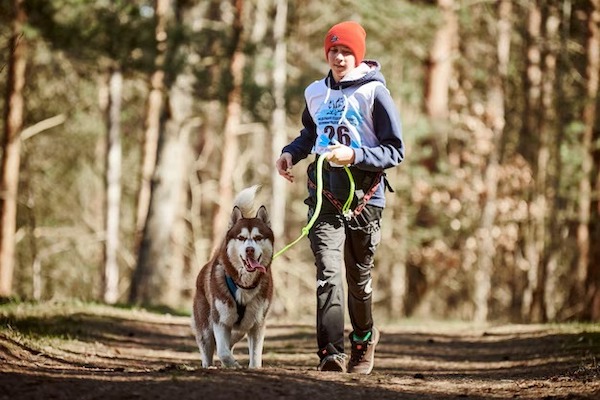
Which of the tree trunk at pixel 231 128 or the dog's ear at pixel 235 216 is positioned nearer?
the dog's ear at pixel 235 216

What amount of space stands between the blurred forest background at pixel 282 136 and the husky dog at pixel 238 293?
10074 mm

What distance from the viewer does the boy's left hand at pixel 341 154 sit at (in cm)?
680

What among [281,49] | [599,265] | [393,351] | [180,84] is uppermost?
[281,49]

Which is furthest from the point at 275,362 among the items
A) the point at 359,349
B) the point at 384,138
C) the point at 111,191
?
the point at 111,191

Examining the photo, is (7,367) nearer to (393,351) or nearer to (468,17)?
(393,351)

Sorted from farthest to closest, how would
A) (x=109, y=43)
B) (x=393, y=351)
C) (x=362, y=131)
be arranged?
(x=109, y=43), (x=393, y=351), (x=362, y=131)

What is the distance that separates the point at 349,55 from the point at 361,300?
1803mm

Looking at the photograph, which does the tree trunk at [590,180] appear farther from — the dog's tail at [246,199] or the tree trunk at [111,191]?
the dog's tail at [246,199]

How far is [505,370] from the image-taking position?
30.9ft

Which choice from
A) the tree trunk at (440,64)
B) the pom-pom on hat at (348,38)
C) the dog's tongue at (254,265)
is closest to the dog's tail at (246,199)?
the dog's tongue at (254,265)

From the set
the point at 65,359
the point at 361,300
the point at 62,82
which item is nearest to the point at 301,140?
the point at 361,300

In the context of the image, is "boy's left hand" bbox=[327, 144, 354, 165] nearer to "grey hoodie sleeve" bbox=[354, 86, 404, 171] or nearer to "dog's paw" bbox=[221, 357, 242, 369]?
"grey hoodie sleeve" bbox=[354, 86, 404, 171]

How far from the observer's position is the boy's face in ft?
23.7

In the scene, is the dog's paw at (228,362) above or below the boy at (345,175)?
below
